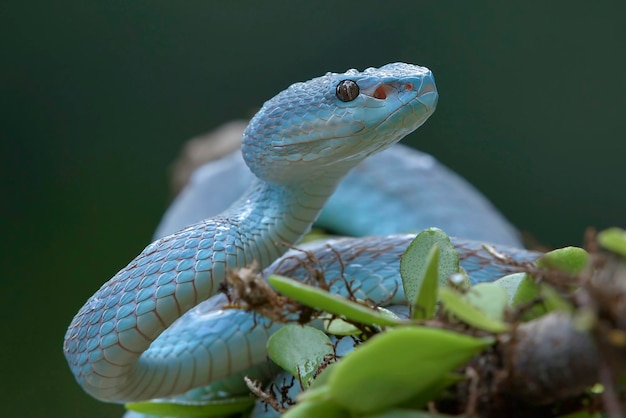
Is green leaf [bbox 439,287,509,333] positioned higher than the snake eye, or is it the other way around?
the snake eye

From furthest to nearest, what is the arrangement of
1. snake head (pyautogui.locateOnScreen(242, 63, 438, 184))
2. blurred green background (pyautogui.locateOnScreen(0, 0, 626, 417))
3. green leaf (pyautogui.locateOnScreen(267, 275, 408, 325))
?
blurred green background (pyautogui.locateOnScreen(0, 0, 626, 417)) → snake head (pyautogui.locateOnScreen(242, 63, 438, 184)) → green leaf (pyautogui.locateOnScreen(267, 275, 408, 325))

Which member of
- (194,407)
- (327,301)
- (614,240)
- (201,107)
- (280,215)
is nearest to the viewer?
(614,240)

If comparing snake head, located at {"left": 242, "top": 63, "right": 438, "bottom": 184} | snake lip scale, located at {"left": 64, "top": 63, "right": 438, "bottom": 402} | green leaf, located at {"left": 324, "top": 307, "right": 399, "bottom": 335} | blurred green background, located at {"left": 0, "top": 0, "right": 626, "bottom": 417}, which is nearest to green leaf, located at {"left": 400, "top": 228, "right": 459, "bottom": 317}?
green leaf, located at {"left": 324, "top": 307, "right": 399, "bottom": 335}

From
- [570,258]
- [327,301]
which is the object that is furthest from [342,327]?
[570,258]

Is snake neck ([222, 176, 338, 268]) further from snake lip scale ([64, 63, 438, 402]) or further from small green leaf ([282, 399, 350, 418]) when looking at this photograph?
small green leaf ([282, 399, 350, 418])

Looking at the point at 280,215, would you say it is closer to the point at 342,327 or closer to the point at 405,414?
the point at 342,327

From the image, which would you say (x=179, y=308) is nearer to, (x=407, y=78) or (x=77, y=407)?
(x=407, y=78)

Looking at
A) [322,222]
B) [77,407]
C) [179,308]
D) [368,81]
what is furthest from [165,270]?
[77,407]
